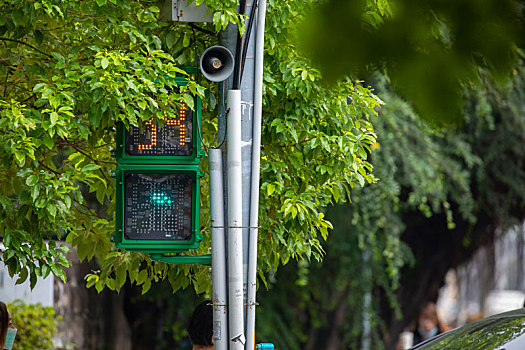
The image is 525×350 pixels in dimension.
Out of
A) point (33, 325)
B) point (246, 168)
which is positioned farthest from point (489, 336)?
point (33, 325)

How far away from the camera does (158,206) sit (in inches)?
187

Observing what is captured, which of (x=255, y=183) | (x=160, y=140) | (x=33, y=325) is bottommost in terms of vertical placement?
(x=33, y=325)

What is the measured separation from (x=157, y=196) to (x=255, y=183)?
58 cm

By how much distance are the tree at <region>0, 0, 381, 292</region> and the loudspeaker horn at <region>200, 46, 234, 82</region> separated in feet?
0.51

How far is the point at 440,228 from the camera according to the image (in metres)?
15.3

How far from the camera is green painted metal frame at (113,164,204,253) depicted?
471 centimetres

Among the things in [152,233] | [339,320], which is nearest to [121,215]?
[152,233]

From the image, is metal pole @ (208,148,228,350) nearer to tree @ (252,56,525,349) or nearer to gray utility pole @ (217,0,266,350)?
gray utility pole @ (217,0,266,350)

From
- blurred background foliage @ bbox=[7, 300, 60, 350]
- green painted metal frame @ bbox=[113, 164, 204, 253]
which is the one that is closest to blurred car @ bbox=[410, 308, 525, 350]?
green painted metal frame @ bbox=[113, 164, 204, 253]

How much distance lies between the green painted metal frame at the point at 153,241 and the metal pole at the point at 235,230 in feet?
0.86

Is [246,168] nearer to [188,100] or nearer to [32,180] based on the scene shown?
[188,100]

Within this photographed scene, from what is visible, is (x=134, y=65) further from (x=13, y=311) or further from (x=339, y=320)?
(x=339, y=320)

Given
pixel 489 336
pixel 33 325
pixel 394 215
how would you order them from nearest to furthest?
pixel 489 336, pixel 33 325, pixel 394 215

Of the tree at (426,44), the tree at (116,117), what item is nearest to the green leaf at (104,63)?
the tree at (116,117)
